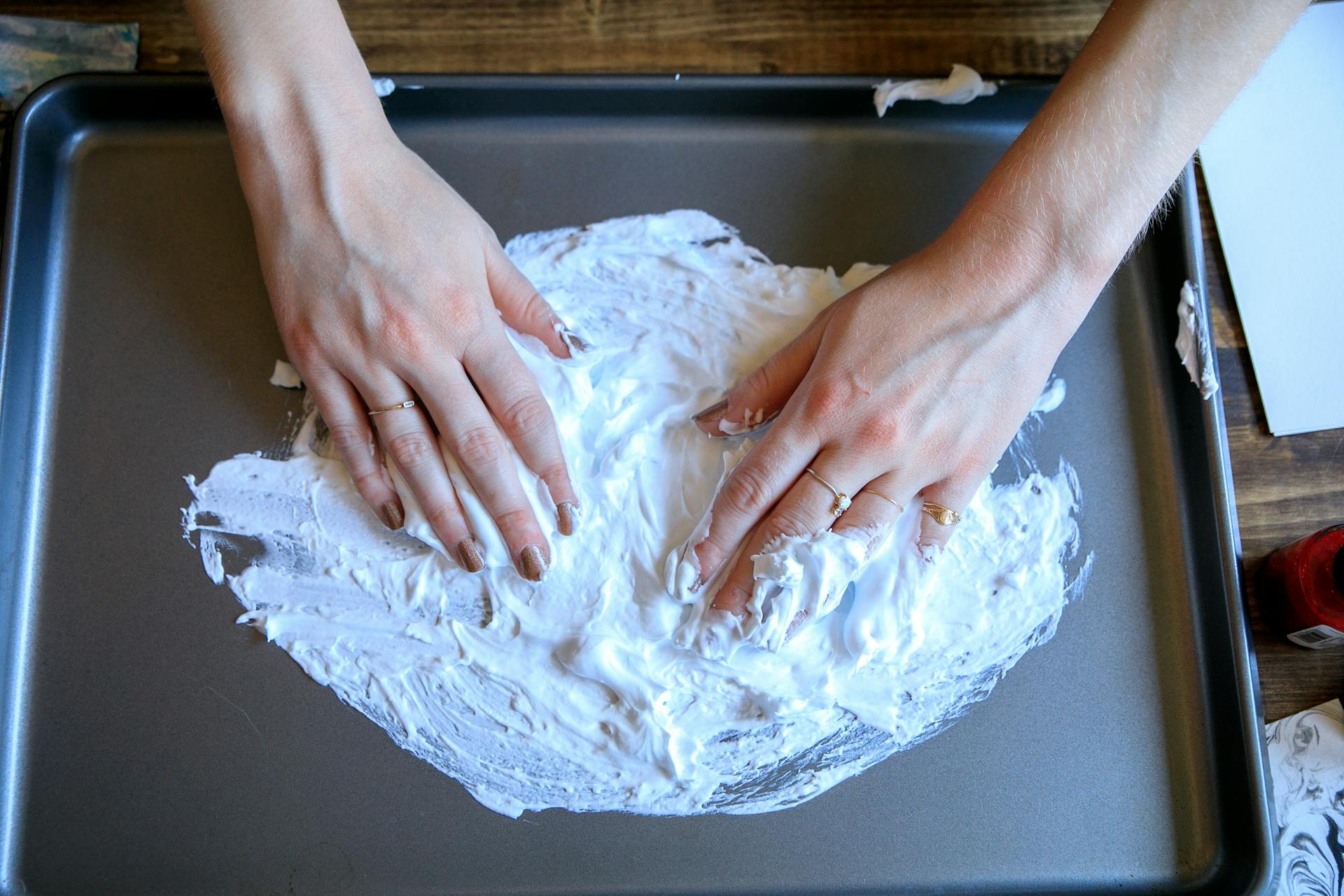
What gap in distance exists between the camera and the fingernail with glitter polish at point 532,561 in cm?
88

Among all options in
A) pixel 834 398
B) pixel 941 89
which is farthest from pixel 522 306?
pixel 941 89

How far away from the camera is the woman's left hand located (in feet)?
2.74

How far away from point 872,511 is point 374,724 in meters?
0.56

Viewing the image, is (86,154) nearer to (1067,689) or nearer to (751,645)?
(751,645)

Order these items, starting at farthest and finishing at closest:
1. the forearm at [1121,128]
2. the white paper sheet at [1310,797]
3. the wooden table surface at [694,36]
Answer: the wooden table surface at [694,36]
the white paper sheet at [1310,797]
the forearm at [1121,128]

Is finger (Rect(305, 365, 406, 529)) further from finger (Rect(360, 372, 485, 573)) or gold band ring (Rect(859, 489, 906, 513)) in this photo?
gold band ring (Rect(859, 489, 906, 513))

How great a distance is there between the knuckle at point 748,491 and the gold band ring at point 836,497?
0.05 m

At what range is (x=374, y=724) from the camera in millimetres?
905

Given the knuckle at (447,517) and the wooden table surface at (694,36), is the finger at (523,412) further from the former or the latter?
the wooden table surface at (694,36)

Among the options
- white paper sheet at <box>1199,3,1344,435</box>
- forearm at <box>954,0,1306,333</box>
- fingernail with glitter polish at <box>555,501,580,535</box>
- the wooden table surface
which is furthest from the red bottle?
fingernail with glitter polish at <box>555,501,580,535</box>

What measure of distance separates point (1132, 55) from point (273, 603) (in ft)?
3.43

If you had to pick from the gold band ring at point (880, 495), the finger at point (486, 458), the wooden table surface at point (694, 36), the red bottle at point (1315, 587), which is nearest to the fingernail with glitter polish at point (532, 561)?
the finger at point (486, 458)

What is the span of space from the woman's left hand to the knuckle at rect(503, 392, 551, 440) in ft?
0.65

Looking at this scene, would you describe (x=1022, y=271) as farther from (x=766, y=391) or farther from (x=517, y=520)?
(x=517, y=520)
